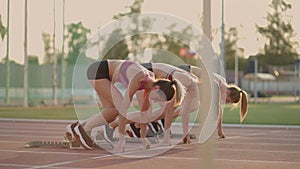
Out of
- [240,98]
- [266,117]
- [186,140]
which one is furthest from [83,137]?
[266,117]

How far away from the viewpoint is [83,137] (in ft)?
42.1

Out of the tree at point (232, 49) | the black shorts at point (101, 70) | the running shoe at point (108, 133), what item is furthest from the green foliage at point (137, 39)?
the tree at point (232, 49)

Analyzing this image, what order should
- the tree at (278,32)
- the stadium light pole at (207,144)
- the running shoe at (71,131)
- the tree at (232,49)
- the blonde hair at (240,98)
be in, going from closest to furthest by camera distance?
the stadium light pole at (207,144) → the running shoe at (71,131) → the blonde hair at (240,98) → the tree at (278,32) → the tree at (232,49)

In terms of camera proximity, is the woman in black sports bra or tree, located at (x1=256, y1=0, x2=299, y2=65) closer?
the woman in black sports bra

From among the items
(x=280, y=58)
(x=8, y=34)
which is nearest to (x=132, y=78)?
(x=8, y=34)

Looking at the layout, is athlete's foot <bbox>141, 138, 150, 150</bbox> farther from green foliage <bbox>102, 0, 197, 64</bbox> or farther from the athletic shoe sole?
green foliage <bbox>102, 0, 197, 64</bbox>

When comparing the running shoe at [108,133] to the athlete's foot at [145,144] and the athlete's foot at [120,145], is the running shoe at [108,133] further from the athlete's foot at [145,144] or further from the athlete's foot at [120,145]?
the athlete's foot at [120,145]

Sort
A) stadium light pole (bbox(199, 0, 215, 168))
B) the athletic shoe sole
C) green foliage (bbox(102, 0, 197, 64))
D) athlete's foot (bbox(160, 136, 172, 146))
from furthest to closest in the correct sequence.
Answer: green foliage (bbox(102, 0, 197, 64))
athlete's foot (bbox(160, 136, 172, 146))
the athletic shoe sole
stadium light pole (bbox(199, 0, 215, 168))

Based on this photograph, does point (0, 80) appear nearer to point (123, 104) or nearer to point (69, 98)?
point (69, 98)

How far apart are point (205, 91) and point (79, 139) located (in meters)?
8.42

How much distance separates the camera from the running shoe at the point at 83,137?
41.5ft

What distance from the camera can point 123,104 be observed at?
1212cm

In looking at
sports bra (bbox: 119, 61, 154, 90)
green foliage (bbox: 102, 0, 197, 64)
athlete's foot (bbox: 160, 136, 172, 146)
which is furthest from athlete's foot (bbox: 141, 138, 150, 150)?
green foliage (bbox: 102, 0, 197, 64)

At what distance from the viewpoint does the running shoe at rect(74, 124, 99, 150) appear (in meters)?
12.6
